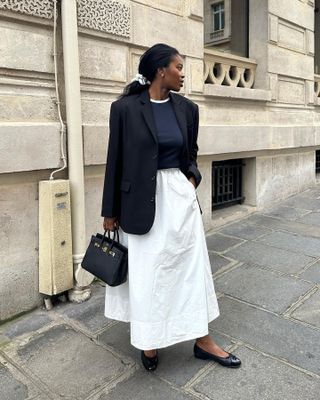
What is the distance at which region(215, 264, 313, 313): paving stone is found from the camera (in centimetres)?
336

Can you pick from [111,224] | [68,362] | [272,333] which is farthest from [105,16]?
[272,333]

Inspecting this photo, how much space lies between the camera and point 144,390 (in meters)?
2.32

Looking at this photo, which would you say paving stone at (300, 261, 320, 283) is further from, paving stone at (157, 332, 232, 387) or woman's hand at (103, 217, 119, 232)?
woman's hand at (103, 217, 119, 232)

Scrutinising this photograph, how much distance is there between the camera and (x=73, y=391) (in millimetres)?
2322

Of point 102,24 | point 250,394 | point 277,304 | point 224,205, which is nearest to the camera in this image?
point 250,394

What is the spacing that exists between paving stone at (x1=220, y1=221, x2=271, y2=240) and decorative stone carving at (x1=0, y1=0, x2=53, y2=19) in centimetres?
323

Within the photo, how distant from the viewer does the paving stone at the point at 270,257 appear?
4109 mm

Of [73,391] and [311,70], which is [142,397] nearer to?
[73,391]

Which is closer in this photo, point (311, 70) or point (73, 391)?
point (73, 391)

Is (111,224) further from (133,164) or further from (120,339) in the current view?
(120,339)

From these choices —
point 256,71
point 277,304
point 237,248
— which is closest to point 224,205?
point 237,248

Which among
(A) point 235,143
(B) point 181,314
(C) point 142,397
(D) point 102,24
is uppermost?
(D) point 102,24

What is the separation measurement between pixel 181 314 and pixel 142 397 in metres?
0.49

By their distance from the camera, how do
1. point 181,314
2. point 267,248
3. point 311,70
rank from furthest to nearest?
point 311,70 < point 267,248 < point 181,314
